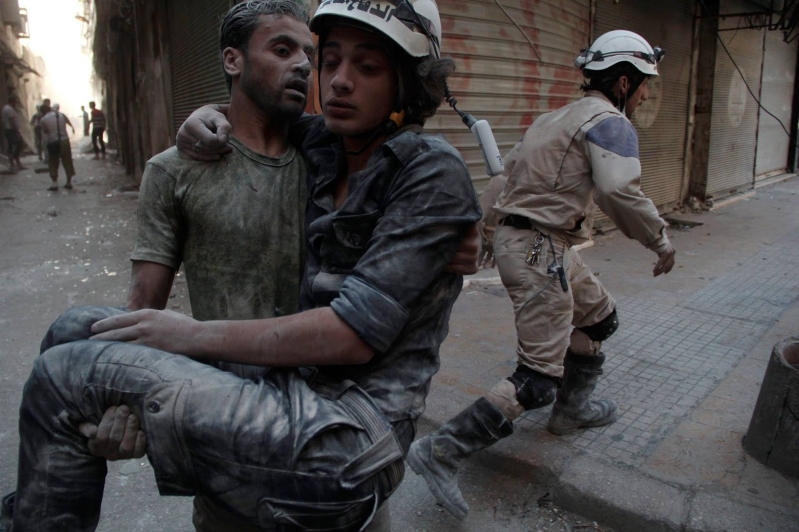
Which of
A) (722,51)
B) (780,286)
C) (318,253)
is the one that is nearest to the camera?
(318,253)

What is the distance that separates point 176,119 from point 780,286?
865 cm

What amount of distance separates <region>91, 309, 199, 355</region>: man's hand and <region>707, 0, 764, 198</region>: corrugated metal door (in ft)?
37.6

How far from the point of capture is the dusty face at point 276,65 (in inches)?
63.6

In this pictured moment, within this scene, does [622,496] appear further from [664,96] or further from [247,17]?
[664,96]

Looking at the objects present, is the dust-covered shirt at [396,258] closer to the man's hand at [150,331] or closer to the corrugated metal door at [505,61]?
the man's hand at [150,331]

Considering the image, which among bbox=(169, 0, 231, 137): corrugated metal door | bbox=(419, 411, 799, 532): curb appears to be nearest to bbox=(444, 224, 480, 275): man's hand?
bbox=(419, 411, 799, 532): curb

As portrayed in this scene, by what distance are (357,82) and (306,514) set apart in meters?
0.93

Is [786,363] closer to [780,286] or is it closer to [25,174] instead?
[780,286]

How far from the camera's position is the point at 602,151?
286cm

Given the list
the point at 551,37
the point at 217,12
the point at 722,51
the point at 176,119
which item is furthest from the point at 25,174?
the point at 722,51

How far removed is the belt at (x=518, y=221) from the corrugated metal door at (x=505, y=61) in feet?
9.44

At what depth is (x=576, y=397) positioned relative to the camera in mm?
3215

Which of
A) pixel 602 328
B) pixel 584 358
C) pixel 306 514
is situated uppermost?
pixel 306 514

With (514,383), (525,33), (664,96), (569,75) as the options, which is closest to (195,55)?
(525,33)
